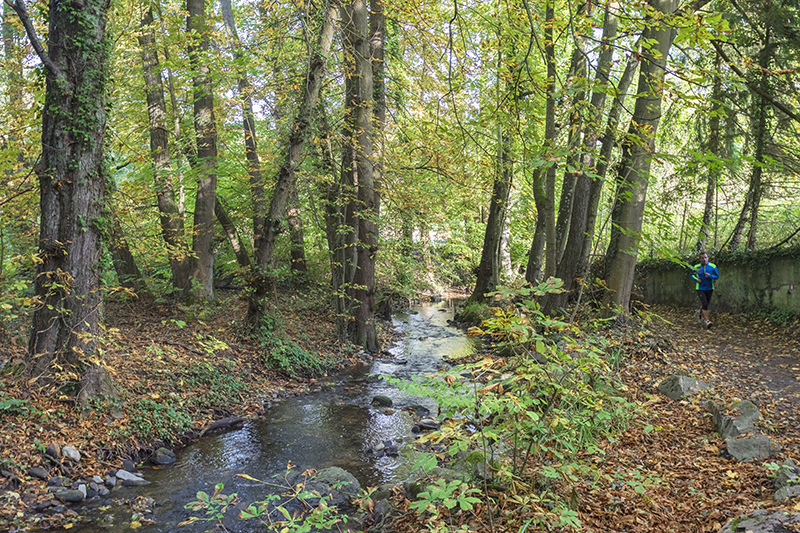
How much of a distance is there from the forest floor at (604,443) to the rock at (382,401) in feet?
5.35

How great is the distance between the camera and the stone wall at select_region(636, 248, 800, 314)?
1023 centimetres

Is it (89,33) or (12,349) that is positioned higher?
(89,33)

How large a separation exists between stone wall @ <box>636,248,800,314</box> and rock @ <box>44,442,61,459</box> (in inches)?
506

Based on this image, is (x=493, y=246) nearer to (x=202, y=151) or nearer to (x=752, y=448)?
(x=202, y=151)

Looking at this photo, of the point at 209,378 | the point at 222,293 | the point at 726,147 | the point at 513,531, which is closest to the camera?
the point at 513,531

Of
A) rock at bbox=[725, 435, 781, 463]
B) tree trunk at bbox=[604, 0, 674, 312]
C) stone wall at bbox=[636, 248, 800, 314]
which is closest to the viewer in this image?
rock at bbox=[725, 435, 781, 463]

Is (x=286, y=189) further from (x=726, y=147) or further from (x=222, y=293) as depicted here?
(x=726, y=147)

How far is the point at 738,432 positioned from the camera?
463cm

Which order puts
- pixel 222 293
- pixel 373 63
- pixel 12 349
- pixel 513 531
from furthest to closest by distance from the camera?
pixel 222 293, pixel 373 63, pixel 12 349, pixel 513 531

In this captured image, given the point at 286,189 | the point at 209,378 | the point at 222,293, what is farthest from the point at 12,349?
the point at 222,293

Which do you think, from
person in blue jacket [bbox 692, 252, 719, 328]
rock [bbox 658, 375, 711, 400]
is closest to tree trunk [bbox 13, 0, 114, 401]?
rock [bbox 658, 375, 711, 400]

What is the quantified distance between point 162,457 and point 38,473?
50.8 inches

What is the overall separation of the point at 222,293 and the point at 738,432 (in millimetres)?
12072

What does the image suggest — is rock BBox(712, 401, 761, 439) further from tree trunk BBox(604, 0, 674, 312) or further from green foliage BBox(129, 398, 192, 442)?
green foliage BBox(129, 398, 192, 442)
